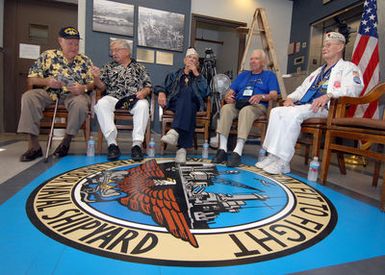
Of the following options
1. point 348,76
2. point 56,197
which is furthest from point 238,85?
point 56,197

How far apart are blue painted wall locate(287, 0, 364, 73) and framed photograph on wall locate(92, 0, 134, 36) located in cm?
302

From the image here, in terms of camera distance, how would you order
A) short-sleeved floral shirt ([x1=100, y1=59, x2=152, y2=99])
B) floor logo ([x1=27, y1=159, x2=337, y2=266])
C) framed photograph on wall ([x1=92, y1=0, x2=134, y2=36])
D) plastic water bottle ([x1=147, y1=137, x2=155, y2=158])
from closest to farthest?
floor logo ([x1=27, y1=159, x2=337, y2=266]), plastic water bottle ([x1=147, y1=137, x2=155, y2=158]), short-sleeved floral shirt ([x1=100, y1=59, x2=152, y2=99]), framed photograph on wall ([x1=92, y1=0, x2=134, y2=36])

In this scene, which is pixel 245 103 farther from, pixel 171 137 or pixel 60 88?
pixel 60 88

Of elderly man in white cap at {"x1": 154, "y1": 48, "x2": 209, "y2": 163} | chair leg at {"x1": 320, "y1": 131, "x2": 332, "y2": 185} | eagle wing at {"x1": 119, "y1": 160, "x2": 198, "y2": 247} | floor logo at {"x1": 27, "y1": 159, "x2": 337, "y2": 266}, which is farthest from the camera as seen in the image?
elderly man in white cap at {"x1": 154, "y1": 48, "x2": 209, "y2": 163}

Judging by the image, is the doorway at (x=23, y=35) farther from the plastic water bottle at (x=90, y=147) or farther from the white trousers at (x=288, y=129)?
the white trousers at (x=288, y=129)

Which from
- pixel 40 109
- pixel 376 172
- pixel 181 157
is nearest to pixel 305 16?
pixel 376 172

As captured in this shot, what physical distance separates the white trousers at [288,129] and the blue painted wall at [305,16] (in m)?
2.92

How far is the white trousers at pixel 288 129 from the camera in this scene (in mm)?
2123

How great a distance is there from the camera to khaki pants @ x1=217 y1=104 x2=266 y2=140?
2.40 meters

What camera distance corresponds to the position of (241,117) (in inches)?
96.0

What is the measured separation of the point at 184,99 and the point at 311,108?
1089mm

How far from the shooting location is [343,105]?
6.27 ft

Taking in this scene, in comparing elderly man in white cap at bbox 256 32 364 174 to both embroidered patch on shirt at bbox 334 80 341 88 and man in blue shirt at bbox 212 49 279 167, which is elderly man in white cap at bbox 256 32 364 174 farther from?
man in blue shirt at bbox 212 49 279 167

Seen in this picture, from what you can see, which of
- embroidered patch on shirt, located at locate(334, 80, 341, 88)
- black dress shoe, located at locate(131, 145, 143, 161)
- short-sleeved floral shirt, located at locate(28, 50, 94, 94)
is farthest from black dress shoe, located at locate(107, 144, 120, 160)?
embroidered patch on shirt, located at locate(334, 80, 341, 88)
